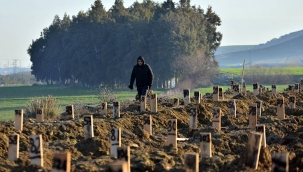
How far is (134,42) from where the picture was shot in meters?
81.6

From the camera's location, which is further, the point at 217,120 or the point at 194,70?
the point at 194,70

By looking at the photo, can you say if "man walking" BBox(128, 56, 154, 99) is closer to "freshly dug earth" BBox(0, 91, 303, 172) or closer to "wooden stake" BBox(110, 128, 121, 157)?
"freshly dug earth" BBox(0, 91, 303, 172)

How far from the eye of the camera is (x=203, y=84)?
81.6m

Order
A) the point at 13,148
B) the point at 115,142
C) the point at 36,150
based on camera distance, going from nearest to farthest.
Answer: the point at 36,150
the point at 13,148
the point at 115,142

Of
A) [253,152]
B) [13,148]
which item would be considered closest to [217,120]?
[13,148]

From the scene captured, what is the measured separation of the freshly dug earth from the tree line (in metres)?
59.7

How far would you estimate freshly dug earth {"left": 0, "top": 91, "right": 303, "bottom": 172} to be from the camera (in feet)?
33.2

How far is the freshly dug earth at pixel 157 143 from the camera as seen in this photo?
10.1 meters

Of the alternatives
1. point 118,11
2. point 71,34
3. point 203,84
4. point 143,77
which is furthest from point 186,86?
point 143,77

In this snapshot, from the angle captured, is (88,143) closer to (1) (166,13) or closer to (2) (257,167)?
(2) (257,167)

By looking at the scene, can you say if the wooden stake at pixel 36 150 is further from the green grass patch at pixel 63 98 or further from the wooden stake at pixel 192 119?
the green grass patch at pixel 63 98

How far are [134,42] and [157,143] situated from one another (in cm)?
6856

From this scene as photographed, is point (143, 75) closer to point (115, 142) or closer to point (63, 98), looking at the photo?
point (115, 142)

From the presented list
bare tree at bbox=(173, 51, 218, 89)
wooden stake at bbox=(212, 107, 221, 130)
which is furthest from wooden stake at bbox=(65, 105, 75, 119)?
bare tree at bbox=(173, 51, 218, 89)
